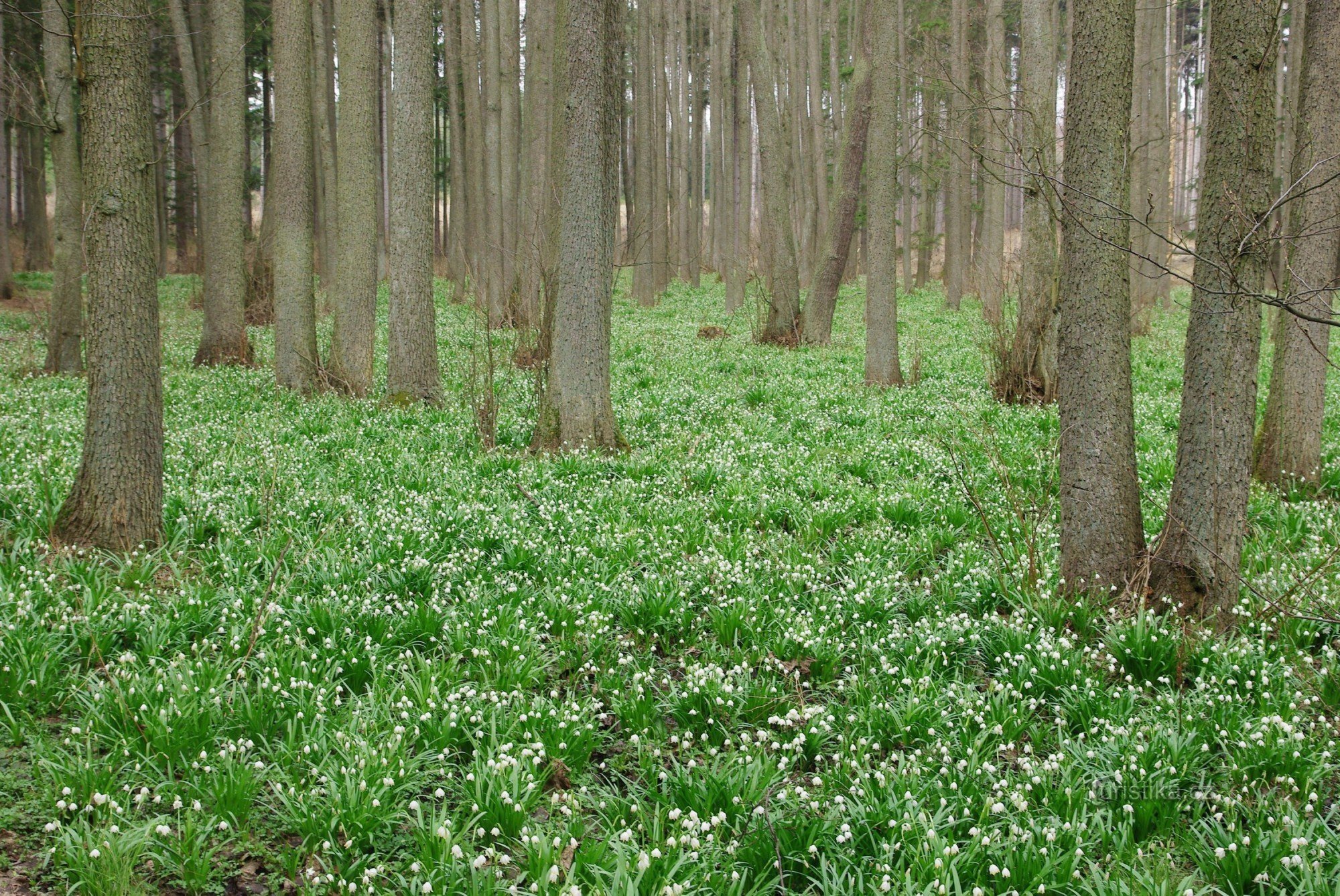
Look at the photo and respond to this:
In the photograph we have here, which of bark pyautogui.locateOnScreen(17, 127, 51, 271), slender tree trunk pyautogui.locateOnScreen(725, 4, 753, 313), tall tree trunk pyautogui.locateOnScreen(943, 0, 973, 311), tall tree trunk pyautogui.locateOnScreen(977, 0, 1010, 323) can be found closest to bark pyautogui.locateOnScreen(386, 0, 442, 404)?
tall tree trunk pyautogui.locateOnScreen(977, 0, 1010, 323)

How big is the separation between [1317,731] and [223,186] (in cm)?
1483

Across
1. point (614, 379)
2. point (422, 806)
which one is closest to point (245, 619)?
point (422, 806)

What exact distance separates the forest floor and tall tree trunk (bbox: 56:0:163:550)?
39 cm

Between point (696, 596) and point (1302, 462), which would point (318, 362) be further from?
point (1302, 462)

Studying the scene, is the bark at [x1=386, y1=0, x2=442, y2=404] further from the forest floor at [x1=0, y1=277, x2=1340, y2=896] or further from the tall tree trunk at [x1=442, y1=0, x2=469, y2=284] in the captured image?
the tall tree trunk at [x1=442, y1=0, x2=469, y2=284]

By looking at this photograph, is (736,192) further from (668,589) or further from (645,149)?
(668,589)

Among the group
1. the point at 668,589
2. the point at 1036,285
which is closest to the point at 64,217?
the point at 668,589

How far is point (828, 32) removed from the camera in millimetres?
36156

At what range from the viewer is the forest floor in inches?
129

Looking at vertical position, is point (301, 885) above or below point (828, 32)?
below

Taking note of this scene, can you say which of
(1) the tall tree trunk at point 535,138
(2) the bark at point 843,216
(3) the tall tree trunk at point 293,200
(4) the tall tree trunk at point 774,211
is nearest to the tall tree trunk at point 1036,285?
(2) the bark at point 843,216

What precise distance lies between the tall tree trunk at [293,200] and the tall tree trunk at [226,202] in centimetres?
73

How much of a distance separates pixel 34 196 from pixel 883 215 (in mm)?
30750

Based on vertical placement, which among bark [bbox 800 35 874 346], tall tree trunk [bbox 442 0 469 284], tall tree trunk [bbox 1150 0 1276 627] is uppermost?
tall tree trunk [bbox 442 0 469 284]
